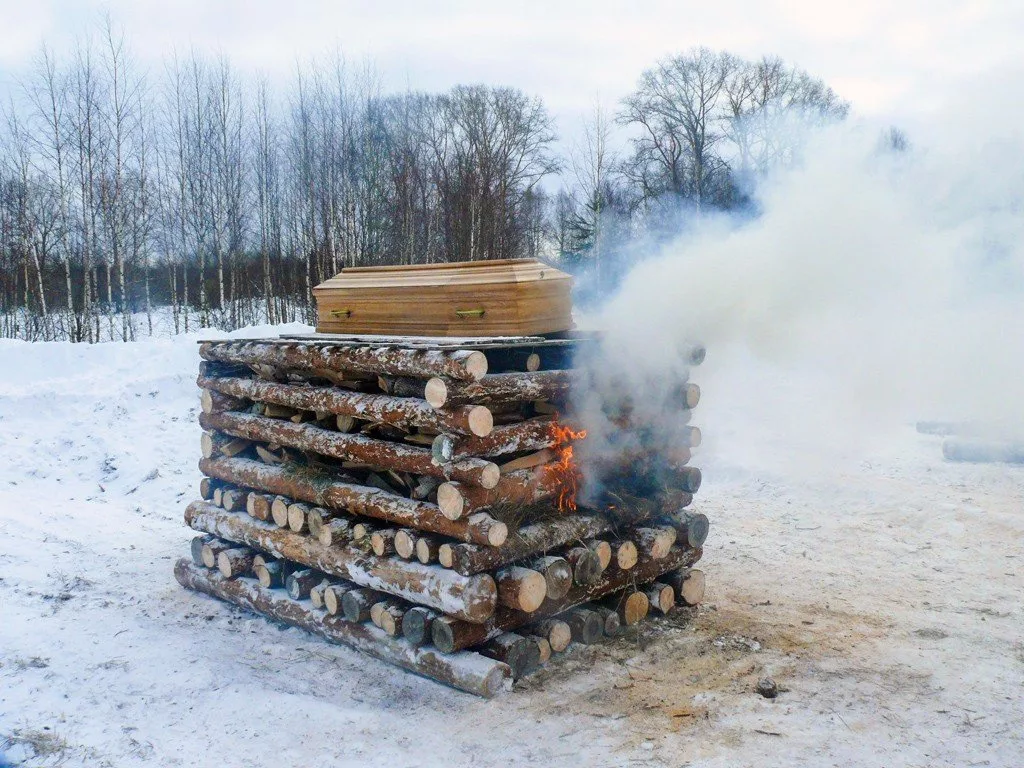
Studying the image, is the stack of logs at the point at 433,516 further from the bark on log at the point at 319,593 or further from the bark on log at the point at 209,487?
the bark on log at the point at 209,487

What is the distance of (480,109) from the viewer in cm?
2755

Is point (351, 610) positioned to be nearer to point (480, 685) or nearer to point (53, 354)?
point (480, 685)

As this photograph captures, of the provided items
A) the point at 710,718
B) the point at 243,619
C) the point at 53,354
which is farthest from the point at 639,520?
the point at 53,354

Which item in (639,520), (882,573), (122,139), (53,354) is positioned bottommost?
(882,573)

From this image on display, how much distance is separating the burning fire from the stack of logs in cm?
1

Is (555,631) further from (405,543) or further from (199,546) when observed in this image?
(199,546)

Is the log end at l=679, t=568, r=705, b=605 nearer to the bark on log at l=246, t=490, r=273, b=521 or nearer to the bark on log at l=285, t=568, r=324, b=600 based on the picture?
the bark on log at l=285, t=568, r=324, b=600

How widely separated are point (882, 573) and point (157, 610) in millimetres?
6028

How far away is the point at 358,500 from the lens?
217 inches


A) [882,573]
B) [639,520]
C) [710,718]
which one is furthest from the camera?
[882,573]

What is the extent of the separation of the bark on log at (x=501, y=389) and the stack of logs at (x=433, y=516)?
1 cm

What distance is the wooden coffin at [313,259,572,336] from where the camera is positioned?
18.3 feet

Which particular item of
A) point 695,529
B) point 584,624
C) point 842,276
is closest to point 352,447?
point 584,624

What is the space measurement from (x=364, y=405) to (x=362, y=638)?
1.56m
